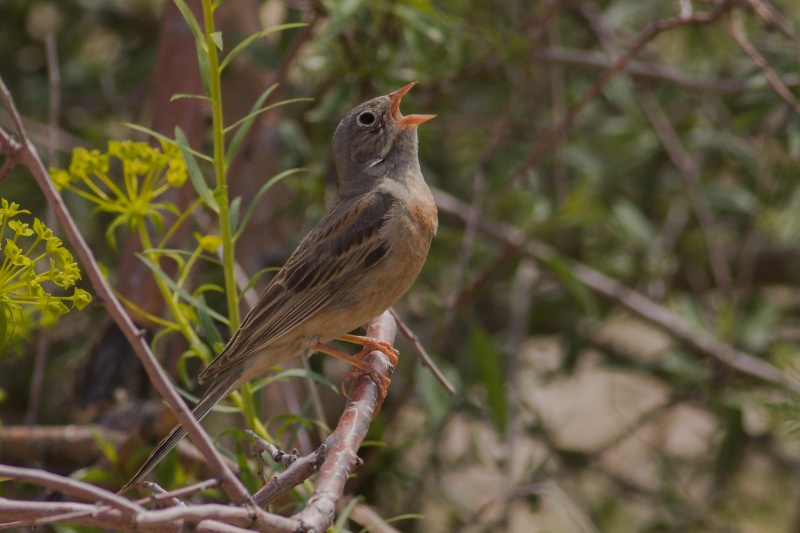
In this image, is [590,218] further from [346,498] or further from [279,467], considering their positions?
[279,467]

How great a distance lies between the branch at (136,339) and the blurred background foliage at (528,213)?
8.78 ft

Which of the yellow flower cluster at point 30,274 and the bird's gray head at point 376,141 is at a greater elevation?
the yellow flower cluster at point 30,274

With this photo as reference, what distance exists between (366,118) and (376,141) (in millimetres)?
118

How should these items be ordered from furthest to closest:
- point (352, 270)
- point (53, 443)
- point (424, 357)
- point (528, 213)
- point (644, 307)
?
point (644, 307), point (528, 213), point (53, 443), point (352, 270), point (424, 357)

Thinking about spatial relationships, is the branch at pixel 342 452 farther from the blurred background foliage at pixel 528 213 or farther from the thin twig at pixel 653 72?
the thin twig at pixel 653 72

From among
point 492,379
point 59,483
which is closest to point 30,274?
point 59,483

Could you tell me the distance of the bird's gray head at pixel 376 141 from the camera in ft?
14.8

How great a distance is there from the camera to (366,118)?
4.52 meters

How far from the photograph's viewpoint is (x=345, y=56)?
16.5 feet

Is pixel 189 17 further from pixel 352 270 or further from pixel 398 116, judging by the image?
pixel 398 116

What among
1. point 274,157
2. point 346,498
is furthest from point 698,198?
point 346,498

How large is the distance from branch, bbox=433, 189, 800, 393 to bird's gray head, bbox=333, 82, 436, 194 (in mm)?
995

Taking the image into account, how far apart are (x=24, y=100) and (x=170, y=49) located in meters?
1.76

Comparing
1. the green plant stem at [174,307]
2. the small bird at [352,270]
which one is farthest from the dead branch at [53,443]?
the green plant stem at [174,307]
